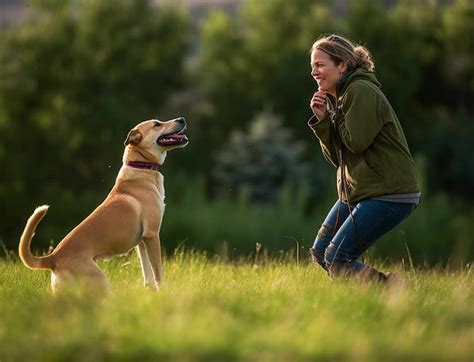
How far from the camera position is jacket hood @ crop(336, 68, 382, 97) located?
6.80 m

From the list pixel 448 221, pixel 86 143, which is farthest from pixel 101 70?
pixel 448 221

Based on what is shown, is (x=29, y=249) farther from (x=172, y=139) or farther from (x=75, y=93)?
(x=75, y=93)

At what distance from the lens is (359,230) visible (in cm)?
668

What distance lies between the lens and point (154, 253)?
7.52 metres

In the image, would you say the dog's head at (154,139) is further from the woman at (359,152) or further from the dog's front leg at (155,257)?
the woman at (359,152)

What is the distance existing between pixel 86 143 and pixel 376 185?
3945 cm

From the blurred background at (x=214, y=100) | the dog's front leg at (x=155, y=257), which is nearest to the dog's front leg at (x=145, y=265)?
the dog's front leg at (x=155, y=257)

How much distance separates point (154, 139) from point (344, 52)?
2120mm

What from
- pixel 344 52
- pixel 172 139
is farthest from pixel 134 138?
pixel 344 52

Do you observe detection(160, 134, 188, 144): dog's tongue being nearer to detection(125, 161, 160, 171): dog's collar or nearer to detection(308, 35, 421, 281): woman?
detection(125, 161, 160, 171): dog's collar

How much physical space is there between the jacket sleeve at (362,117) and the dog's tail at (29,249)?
7.96 feet

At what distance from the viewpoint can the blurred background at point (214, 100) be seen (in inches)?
1606

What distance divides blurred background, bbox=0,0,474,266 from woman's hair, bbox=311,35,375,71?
97.3 ft

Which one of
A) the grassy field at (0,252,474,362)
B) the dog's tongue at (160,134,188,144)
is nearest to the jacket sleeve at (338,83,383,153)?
the grassy field at (0,252,474,362)
